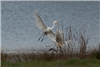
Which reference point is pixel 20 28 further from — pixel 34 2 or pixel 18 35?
pixel 34 2

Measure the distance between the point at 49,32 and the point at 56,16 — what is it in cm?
1194

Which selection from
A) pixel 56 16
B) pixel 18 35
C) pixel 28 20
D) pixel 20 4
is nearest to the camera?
pixel 18 35

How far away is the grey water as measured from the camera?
15016 millimetres

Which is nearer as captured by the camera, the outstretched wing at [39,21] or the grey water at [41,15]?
the outstretched wing at [39,21]

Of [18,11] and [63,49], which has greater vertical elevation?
[18,11]

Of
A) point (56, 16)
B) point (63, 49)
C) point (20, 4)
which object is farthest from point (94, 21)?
point (63, 49)

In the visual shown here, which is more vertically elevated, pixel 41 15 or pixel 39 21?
pixel 41 15

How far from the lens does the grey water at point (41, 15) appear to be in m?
15.0

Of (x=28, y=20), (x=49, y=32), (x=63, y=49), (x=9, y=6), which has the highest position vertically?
(x=9, y=6)

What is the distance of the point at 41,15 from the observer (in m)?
22.5

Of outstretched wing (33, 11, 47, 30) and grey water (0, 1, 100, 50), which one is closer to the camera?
outstretched wing (33, 11, 47, 30)

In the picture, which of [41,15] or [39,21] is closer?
[39,21]

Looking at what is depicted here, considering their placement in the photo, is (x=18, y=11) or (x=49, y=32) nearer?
(x=49, y=32)

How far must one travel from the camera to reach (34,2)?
92.5 ft
